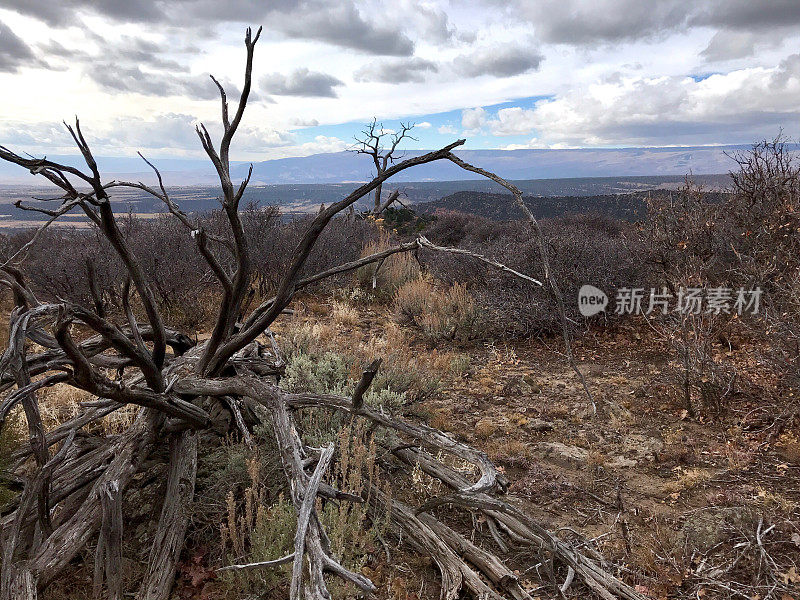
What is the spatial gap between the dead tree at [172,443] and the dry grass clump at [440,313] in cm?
424

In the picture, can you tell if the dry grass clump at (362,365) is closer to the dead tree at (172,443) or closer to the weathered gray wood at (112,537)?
the dead tree at (172,443)

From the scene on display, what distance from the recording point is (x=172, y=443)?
2666 millimetres

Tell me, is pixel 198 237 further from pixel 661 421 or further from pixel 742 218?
pixel 742 218

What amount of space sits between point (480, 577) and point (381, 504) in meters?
0.65

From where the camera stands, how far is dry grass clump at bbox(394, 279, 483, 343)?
7.38 meters

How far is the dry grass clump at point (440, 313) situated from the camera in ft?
24.2

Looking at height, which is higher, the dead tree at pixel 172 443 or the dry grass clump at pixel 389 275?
the dead tree at pixel 172 443

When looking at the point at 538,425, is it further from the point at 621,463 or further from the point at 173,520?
the point at 173,520

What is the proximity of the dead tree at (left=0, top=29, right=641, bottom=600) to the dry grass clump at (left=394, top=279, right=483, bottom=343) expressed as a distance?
424 cm

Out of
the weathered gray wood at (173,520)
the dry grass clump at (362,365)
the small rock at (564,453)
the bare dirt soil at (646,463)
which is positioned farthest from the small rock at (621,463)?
the weathered gray wood at (173,520)

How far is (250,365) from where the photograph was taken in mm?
3504

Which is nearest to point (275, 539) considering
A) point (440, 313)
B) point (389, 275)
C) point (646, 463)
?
point (646, 463)

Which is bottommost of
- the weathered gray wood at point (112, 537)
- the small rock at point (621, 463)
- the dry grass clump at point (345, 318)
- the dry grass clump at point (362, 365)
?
the small rock at point (621, 463)

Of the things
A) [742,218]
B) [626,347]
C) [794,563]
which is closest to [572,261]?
[626,347]
